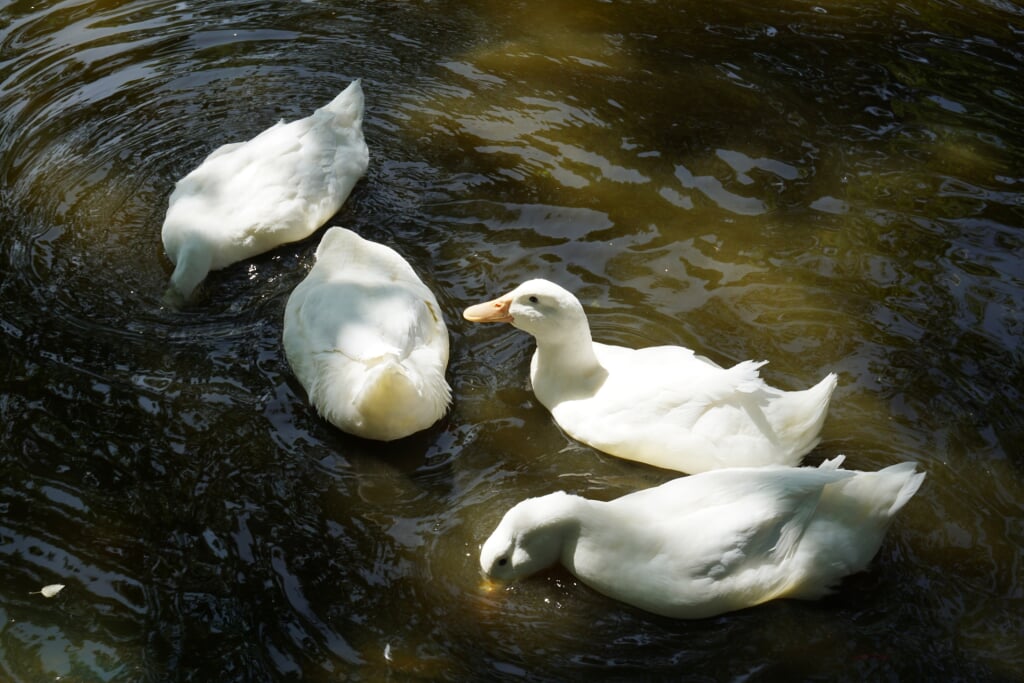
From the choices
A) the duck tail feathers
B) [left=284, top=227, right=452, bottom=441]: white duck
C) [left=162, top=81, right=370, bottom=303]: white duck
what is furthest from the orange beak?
the duck tail feathers

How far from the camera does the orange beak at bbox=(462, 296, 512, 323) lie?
5008 mm

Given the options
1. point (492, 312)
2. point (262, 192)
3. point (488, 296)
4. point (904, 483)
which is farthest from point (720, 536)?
point (262, 192)

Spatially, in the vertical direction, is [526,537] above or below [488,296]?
above

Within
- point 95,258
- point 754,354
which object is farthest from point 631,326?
point 95,258

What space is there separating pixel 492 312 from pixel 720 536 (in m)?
1.69

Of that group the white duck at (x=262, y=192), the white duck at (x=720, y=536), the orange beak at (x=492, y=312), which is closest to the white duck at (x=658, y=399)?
the orange beak at (x=492, y=312)

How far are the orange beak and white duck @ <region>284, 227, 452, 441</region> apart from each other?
20 centimetres

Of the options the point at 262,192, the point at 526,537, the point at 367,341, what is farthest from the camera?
the point at 262,192

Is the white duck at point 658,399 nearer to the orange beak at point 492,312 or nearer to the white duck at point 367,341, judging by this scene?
the orange beak at point 492,312

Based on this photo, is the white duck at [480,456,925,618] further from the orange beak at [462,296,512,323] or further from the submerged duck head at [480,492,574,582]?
the orange beak at [462,296,512,323]

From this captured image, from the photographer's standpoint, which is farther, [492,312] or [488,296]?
[488,296]

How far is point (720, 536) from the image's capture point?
12.8 feet

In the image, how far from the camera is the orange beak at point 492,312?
5.01m

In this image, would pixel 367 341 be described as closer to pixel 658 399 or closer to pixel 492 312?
pixel 492 312
